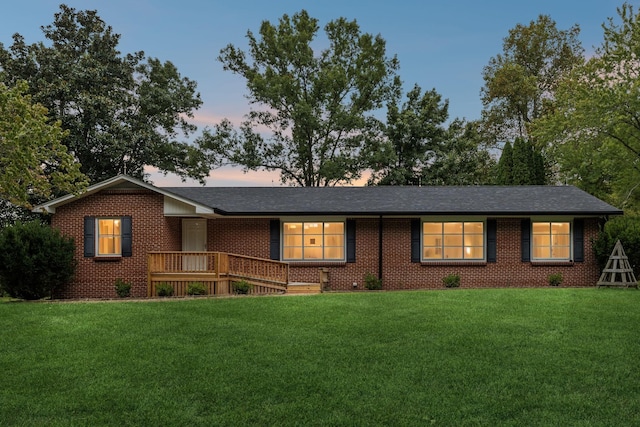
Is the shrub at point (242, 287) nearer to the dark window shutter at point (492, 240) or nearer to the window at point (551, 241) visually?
the dark window shutter at point (492, 240)

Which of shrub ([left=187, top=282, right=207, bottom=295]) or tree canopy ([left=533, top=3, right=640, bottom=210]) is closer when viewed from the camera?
shrub ([left=187, top=282, right=207, bottom=295])

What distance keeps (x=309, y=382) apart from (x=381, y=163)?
27490mm

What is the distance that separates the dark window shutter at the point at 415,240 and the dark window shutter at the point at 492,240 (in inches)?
93.9

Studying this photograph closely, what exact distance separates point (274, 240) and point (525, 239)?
8559 millimetres

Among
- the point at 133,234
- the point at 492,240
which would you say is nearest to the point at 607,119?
Answer: the point at 492,240

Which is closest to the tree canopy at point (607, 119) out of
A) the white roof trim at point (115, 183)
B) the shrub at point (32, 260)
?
the white roof trim at point (115, 183)

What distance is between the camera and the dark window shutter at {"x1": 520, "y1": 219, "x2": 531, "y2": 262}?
1847 cm

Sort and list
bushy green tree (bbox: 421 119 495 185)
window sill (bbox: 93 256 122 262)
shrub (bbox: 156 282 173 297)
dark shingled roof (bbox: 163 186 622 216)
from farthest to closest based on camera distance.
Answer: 1. bushy green tree (bbox: 421 119 495 185)
2. dark shingled roof (bbox: 163 186 622 216)
3. window sill (bbox: 93 256 122 262)
4. shrub (bbox: 156 282 173 297)

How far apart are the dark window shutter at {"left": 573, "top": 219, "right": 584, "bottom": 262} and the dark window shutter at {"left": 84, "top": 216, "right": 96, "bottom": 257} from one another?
1582cm

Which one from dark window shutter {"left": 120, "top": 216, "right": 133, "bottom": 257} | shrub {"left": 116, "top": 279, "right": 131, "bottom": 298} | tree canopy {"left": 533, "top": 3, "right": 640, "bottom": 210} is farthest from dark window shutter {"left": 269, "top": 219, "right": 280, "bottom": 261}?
tree canopy {"left": 533, "top": 3, "right": 640, "bottom": 210}

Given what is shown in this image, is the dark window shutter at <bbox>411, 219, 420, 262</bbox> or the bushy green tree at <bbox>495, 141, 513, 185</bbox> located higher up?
the bushy green tree at <bbox>495, 141, 513, 185</bbox>

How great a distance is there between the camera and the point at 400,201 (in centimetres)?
1944

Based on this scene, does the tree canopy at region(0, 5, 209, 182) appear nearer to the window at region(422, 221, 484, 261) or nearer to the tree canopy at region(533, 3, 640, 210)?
the window at region(422, 221, 484, 261)

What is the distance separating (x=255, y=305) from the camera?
1241 centimetres
